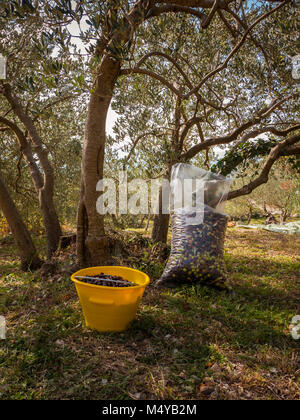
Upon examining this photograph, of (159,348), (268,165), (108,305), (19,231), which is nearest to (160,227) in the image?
(268,165)

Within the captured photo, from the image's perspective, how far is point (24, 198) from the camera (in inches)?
298

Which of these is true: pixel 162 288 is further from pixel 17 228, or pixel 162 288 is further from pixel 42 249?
pixel 42 249

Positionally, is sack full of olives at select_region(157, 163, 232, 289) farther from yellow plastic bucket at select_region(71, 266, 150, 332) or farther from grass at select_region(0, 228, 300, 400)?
yellow plastic bucket at select_region(71, 266, 150, 332)

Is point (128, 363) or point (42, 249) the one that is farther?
point (42, 249)

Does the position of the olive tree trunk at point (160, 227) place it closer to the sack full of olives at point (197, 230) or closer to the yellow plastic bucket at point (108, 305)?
the sack full of olives at point (197, 230)

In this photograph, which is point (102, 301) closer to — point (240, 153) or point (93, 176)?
point (93, 176)

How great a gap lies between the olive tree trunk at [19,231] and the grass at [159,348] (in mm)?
955

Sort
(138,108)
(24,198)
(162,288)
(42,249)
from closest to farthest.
A: (162,288) → (138,108) → (42,249) → (24,198)

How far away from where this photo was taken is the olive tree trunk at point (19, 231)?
474cm

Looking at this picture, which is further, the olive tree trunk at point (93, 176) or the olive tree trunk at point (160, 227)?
the olive tree trunk at point (160, 227)

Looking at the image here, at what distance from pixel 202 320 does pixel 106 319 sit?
104 cm

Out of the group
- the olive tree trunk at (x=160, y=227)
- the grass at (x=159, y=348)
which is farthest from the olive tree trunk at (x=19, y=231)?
the olive tree trunk at (x=160, y=227)

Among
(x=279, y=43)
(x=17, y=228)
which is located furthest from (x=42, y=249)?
(x=279, y=43)

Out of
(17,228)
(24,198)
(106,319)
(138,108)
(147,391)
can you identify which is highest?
(138,108)
